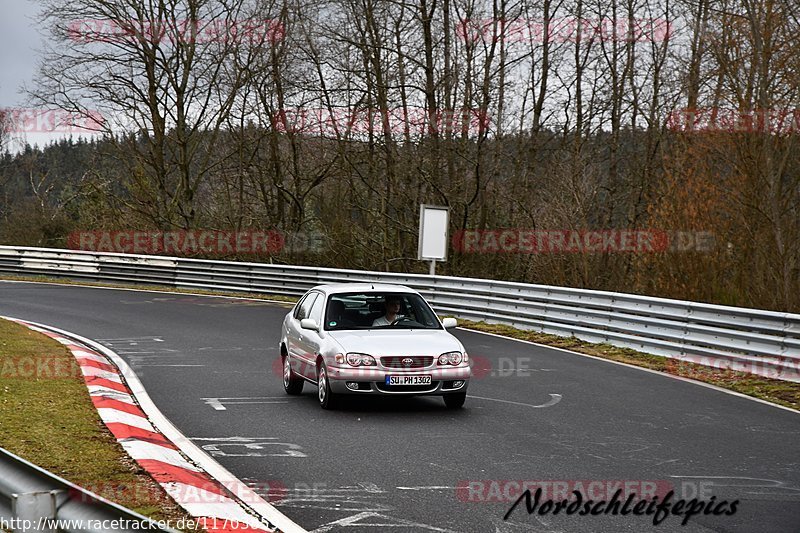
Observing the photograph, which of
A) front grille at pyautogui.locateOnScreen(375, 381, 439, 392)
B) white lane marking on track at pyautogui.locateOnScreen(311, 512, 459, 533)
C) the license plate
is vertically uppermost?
the license plate

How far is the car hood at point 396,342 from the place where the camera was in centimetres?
1098

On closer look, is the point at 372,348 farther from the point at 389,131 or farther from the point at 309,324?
the point at 389,131

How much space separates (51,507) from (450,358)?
24.5 ft

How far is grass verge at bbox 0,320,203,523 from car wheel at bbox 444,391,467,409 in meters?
3.82

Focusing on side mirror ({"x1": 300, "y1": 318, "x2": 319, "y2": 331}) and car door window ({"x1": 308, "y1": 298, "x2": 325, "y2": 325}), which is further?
car door window ({"x1": 308, "y1": 298, "x2": 325, "y2": 325})

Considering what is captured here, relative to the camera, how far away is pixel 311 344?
465 inches

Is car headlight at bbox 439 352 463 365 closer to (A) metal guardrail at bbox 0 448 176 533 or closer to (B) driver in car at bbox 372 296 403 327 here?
(B) driver in car at bbox 372 296 403 327

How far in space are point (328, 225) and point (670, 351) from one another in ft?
68.4

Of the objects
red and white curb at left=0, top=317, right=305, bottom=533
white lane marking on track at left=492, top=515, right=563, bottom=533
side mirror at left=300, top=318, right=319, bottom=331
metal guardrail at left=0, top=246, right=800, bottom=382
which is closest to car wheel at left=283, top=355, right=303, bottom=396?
side mirror at left=300, top=318, right=319, bottom=331

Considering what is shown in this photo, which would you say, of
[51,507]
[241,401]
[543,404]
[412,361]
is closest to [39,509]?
[51,507]

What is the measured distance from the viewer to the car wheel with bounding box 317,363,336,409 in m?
11.0

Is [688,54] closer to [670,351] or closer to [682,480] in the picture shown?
[670,351]

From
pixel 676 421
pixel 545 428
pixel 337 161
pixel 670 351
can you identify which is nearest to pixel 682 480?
pixel 545 428

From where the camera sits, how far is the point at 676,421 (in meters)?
10.7
